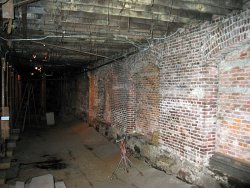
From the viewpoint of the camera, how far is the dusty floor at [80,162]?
558 centimetres

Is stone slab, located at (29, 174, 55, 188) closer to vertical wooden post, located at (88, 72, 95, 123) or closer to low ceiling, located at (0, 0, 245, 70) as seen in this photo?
low ceiling, located at (0, 0, 245, 70)

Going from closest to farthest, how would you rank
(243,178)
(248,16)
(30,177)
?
(248,16), (243,178), (30,177)

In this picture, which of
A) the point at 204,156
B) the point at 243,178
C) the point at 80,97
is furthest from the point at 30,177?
the point at 80,97

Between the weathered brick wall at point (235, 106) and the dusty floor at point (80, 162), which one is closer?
the weathered brick wall at point (235, 106)

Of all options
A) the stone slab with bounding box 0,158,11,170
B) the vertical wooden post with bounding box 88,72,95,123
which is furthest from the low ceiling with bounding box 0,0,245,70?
the vertical wooden post with bounding box 88,72,95,123

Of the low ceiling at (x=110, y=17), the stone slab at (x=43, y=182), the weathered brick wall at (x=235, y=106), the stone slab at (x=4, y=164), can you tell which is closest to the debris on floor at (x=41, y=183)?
the stone slab at (x=43, y=182)

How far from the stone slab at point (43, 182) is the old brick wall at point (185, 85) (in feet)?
9.29

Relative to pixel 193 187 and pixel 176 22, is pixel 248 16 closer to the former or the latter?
pixel 176 22

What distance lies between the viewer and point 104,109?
10617 mm

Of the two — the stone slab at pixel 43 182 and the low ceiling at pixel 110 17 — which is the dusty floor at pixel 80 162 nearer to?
the stone slab at pixel 43 182

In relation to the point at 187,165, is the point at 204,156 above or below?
above

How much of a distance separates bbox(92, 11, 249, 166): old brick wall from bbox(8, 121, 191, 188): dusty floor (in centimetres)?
95

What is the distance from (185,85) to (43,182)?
395cm

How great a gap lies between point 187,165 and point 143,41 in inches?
132
